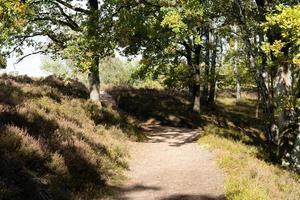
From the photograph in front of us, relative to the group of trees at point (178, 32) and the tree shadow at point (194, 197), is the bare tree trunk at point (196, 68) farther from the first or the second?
the tree shadow at point (194, 197)

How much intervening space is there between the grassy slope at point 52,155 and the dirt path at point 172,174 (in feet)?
2.05

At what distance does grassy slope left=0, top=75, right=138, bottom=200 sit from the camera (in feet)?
27.2

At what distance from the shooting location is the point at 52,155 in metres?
10.4

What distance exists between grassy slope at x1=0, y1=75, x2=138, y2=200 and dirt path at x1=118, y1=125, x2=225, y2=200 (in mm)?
625

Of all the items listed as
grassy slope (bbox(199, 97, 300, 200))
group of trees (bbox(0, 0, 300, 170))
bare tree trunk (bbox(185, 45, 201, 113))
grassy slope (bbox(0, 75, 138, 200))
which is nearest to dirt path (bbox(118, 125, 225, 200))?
grassy slope (bbox(199, 97, 300, 200))

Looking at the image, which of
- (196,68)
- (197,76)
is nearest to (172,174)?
(197,76)

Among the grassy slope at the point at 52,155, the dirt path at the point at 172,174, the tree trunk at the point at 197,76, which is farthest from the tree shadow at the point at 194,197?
the tree trunk at the point at 197,76

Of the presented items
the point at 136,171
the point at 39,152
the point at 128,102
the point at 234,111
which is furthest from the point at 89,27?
the point at 234,111

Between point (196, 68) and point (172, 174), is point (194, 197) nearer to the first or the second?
point (172, 174)

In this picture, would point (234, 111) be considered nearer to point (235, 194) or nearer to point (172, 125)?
point (172, 125)

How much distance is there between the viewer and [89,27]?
57.0 feet

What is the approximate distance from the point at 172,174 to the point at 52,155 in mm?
3762

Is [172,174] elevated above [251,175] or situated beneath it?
situated beneath

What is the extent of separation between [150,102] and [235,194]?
23.5 meters
